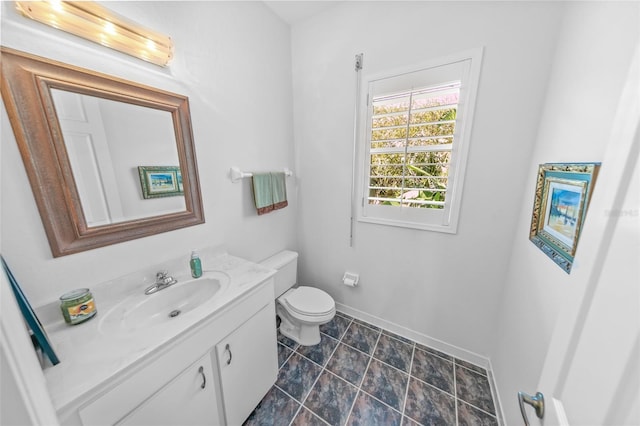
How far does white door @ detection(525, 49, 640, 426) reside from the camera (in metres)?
0.33

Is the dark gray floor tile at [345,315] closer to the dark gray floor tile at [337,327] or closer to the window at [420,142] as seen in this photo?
the dark gray floor tile at [337,327]

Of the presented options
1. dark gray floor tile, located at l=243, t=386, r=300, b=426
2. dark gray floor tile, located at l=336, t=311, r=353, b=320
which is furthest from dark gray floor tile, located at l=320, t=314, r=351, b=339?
dark gray floor tile, located at l=243, t=386, r=300, b=426

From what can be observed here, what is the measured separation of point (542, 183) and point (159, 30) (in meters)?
2.03

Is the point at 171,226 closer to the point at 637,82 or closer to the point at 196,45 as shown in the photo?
the point at 196,45

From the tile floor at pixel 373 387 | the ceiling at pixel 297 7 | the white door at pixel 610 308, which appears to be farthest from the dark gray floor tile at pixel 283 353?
the ceiling at pixel 297 7

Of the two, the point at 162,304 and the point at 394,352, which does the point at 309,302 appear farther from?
the point at 162,304

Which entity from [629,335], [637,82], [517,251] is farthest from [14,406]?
[517,251]

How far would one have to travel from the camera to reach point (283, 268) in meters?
1.84

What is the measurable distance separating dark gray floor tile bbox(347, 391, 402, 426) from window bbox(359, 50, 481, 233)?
1179 millimetres

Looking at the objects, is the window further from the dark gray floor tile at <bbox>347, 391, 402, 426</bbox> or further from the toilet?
the dark gray floor tile at <bbox>347, 391, 402, 426</bbox>

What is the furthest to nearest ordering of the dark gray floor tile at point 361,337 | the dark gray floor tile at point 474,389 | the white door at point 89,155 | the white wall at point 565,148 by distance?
the dark gray floor tile at point 361,337, the dark gray floor tile at point 474,389, the white door at point 89,155, the white wall at point 565,148

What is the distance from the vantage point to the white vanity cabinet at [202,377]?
0.68 m

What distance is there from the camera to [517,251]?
1253mm

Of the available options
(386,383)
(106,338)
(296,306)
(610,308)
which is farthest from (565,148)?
(106,338)
